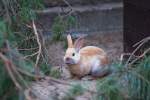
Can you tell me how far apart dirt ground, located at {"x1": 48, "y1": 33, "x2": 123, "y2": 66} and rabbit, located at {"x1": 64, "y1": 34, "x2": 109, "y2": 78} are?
0.94 m

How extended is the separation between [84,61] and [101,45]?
2048mm

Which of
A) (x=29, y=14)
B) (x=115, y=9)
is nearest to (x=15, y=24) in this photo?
(x=29, y=14)

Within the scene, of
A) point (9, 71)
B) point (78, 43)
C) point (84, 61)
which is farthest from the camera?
point (84, 61)

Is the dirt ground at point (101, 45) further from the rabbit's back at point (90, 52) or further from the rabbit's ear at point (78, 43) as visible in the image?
the rabbit's ear at point (78, 43)

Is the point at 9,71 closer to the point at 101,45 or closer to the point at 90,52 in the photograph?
the point at 90,52

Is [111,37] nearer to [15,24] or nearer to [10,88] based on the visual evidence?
[15,24]

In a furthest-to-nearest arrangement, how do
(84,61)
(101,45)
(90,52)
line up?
1. (101,45)
2. (90,52)
3. (84,61)

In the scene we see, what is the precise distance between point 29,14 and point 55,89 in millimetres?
847

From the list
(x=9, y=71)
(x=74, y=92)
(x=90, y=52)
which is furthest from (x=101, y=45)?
(x=9, y=71)

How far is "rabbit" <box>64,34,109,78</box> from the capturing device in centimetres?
521

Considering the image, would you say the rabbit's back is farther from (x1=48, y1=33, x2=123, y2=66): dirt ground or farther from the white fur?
(x1=48, y1=33, x2=123, y2=66): dirt ground

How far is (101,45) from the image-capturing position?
7.36m

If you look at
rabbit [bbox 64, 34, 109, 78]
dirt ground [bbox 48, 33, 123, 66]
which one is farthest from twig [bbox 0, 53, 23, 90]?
dirt ground [bbox 48, 33, 123, 66]

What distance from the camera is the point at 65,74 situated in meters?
5.68
